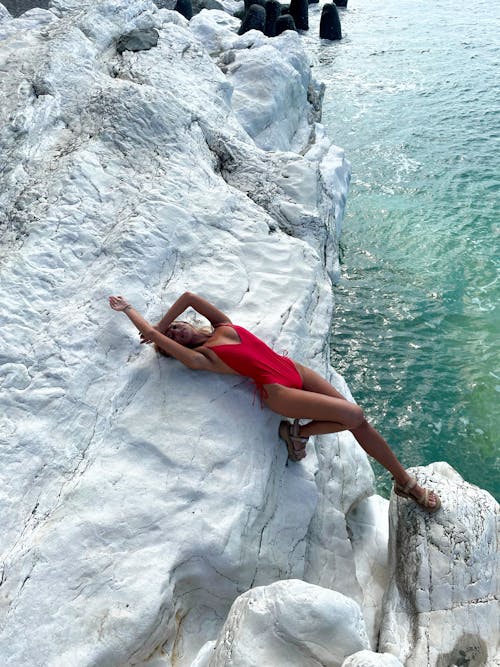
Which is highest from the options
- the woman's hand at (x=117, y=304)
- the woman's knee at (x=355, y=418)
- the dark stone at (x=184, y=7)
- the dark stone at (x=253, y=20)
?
the woman's hand at (x=117, y=304)

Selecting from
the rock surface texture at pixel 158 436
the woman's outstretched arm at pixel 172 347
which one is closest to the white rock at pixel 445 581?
the rock surface texture at pixel 158 436

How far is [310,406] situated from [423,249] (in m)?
8.13

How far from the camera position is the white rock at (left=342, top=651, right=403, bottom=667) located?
3779mm

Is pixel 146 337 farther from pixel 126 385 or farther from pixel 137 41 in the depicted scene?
pixel 137 41

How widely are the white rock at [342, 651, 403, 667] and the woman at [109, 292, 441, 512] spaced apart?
2.09 m

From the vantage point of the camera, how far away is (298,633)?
13.2 ft

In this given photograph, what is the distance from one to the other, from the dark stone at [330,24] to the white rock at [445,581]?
2589 cm

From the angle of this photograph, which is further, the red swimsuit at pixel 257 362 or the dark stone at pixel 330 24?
the dark stone at pixel 330 24

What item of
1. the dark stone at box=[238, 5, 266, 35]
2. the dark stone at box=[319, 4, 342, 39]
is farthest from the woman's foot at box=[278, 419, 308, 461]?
the dark stone at box=[319, 4, 342, 39]

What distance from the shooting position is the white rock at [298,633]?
401 centimetres

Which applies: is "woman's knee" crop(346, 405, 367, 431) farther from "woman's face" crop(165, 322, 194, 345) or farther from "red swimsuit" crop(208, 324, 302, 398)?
"woman's face" crop(165, 322, 194, 345)

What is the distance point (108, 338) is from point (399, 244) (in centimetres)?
859

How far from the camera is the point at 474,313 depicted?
10812mm

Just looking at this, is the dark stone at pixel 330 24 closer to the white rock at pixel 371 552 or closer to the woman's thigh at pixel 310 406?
the white rock at pixel 371 552
